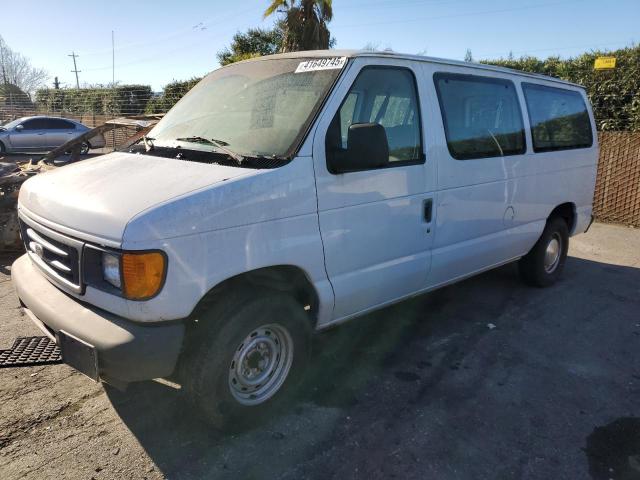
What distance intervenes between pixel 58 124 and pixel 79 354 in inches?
720

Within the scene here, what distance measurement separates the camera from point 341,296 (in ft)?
10.4

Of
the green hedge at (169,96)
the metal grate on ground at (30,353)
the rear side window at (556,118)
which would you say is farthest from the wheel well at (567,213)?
the green hedge at (169,96)

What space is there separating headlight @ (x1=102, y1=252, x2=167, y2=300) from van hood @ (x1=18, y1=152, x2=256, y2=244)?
108mm

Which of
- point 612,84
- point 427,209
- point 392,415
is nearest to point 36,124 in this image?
point 612,84

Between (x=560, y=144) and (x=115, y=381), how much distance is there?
15.5 ft

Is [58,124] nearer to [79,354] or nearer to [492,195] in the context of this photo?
[492,195]

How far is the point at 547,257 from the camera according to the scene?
5566 millimetres

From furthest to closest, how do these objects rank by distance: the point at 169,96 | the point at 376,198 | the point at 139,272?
the point at 169,96
the point at 376,198
the point at 139,272

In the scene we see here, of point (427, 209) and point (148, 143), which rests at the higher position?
point (148, 143)

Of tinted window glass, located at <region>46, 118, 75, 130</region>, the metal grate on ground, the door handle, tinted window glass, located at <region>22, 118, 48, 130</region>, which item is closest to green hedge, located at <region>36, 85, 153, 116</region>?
tinted window glass, located at <region>46, 118, 75, 130</region>

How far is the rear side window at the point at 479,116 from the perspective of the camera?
12.5 feet

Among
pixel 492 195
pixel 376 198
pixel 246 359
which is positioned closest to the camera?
pixel 246 359

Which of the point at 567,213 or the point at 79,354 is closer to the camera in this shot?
the point at 79,354

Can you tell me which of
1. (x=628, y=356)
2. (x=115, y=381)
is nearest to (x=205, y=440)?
(x=115, y=381)
